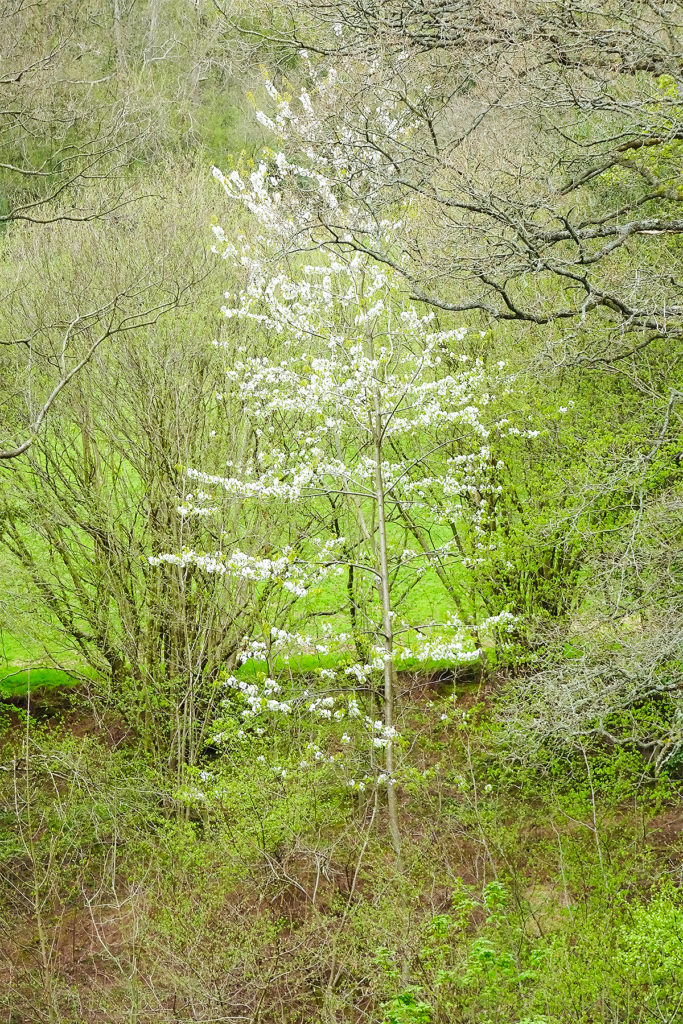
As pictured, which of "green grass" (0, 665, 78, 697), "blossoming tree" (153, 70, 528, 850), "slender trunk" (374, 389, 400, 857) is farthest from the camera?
"green grass" (0, 665, 78, 697)

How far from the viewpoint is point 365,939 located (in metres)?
8.76

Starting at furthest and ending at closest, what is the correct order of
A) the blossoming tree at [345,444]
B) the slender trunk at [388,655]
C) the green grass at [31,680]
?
the green grass at [31,680] → the blossoming tree at [345,444] → the slender trunk at [388,655]

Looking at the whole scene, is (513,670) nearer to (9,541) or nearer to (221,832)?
(221,832)

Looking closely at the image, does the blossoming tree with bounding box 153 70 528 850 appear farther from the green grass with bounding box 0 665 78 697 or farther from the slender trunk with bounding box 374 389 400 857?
the green grass with bounding box 0 665 78 697

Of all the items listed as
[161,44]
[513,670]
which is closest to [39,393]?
[513,670]

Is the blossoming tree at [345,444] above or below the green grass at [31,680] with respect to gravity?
above

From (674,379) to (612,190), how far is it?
282cm

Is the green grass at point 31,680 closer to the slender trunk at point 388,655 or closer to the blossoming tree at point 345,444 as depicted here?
the blossoming tree at point 345,444

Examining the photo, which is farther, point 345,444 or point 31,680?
point 31,680

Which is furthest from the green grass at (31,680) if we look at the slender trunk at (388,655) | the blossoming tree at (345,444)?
the slender trunk at (388,655)

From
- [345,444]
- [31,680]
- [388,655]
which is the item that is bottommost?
[388,655]

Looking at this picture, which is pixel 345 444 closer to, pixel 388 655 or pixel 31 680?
pixel 388 655

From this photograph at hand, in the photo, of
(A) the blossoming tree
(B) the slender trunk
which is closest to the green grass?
(A) the blossoming tree

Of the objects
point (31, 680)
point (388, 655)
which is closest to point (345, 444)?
point (388, 655)
